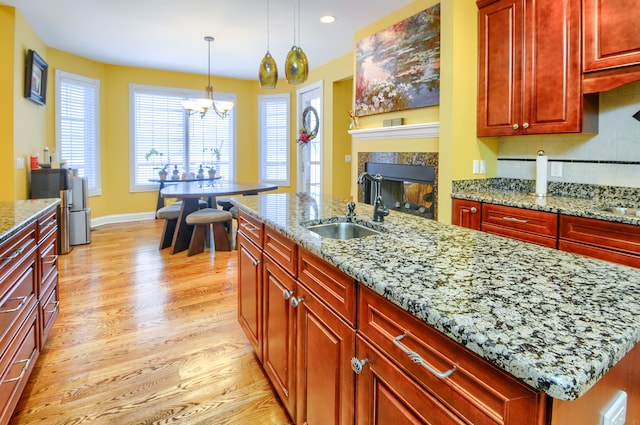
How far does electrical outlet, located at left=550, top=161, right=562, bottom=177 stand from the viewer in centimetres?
292

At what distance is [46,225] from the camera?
228 centimetres

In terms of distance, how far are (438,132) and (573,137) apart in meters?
1.01

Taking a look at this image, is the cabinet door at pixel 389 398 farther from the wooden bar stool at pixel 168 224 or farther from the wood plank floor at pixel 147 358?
the wooden bar stool at pixel 168 224

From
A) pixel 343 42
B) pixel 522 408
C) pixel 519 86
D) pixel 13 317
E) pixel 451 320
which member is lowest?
pixel 13 317

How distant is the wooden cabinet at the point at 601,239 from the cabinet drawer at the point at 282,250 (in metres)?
1.80

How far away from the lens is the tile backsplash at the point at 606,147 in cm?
250

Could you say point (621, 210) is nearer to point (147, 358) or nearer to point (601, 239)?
point (601, 239)

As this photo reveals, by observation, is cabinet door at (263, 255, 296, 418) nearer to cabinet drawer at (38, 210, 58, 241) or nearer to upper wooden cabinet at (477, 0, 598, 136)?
cabinet drawer at (38, 210, 58, 241)

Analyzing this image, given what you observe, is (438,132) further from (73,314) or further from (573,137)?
(73,314)

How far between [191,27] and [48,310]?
11.6 ft

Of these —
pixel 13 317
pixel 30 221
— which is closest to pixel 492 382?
pixel 13 317

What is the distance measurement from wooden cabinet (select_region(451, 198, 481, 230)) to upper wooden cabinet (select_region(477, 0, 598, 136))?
633 millimetres

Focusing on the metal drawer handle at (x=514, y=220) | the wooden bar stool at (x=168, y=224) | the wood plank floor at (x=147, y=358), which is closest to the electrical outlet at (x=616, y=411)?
the wood plank floor at (x=147, y=358)

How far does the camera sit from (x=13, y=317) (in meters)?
1.64
